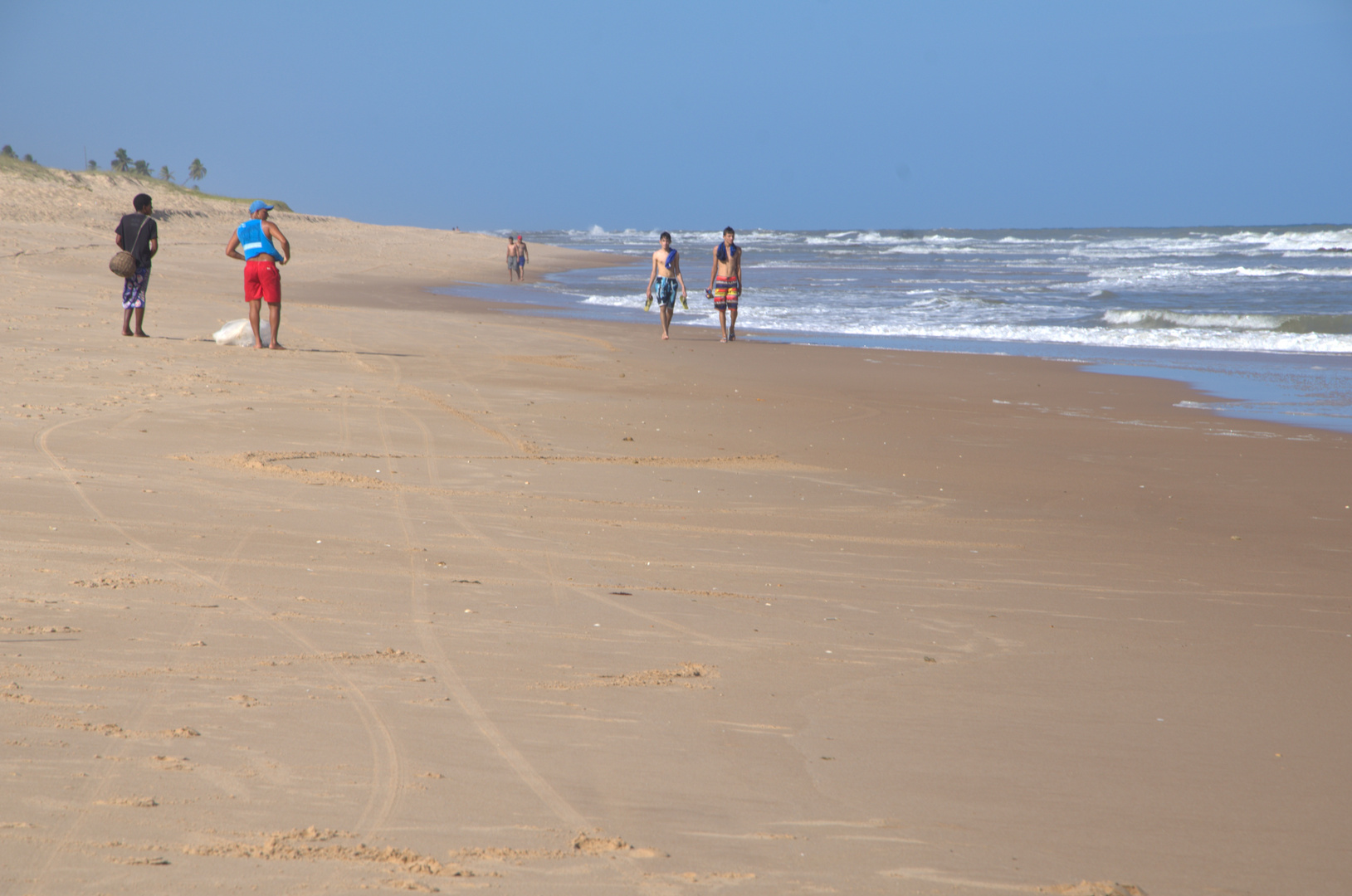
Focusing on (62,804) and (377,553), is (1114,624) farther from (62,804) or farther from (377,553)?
(62,804)

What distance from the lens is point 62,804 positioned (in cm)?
234

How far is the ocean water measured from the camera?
14.3 m

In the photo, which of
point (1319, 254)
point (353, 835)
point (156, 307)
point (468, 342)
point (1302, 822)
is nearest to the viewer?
point (353, 835)

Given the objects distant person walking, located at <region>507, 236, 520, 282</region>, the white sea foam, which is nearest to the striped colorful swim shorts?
the white sea foam

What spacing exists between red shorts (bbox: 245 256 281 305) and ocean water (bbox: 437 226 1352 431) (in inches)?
345

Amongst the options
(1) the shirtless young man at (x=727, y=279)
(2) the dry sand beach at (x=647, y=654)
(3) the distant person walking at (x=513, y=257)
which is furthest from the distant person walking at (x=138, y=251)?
(3) the distant person walking at (x=513, y=257)

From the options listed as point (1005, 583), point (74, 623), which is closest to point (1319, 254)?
point (1005, 583)

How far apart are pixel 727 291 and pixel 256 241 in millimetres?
7159

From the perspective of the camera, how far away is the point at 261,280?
1122 cm

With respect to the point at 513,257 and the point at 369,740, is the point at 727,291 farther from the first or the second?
the point at 513,257

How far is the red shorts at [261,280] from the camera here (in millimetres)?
11188

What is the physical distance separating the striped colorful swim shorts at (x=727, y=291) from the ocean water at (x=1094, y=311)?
5.97 feet

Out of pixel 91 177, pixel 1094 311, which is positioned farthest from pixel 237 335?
pixel 91 177

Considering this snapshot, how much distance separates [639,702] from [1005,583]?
88.1 inches
